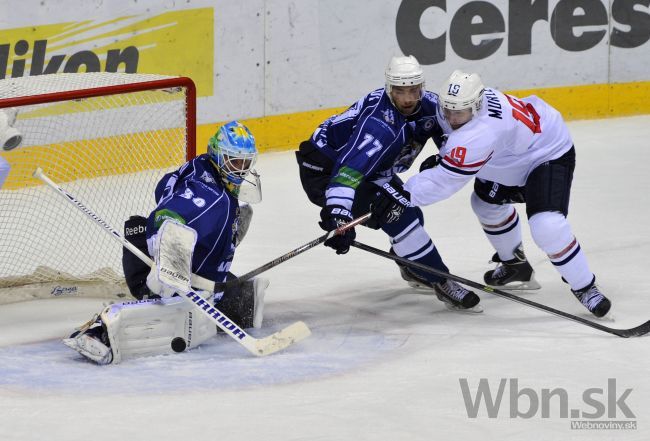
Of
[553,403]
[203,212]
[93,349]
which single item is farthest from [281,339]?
[553,403]

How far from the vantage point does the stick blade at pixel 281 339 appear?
401 cm

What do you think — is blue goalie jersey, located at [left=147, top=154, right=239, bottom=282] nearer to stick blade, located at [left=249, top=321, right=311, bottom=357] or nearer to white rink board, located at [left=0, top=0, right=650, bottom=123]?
stick blade, located at [left=249, top=321, right=311, bottom=357]

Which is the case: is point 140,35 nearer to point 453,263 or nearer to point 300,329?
point 453,263

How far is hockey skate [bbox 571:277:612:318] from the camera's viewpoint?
14.4 ft

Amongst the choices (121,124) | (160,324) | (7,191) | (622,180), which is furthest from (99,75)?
(622,180)

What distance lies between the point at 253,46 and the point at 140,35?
0.68 meters

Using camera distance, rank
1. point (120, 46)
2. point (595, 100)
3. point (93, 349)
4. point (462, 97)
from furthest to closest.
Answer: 1. point (595, 100)
2. point (120, 46)
3. point (462, 97)
4. point (93, 349)

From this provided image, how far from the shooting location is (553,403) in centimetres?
362

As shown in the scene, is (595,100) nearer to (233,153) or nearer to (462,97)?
(462,97)

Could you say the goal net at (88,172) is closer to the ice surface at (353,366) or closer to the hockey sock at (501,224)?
the ice surface at (353,366)

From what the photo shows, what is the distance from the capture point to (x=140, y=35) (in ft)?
21.1

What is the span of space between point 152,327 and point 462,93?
1.29 m

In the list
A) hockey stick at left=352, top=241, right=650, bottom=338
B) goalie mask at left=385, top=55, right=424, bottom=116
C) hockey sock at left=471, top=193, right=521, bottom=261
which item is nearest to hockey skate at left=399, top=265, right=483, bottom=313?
hockey stick at left=352, top=241, right=650, bottom=338

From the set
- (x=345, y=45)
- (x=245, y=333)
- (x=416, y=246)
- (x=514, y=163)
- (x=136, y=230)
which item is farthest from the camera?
(x=345, y=45)
